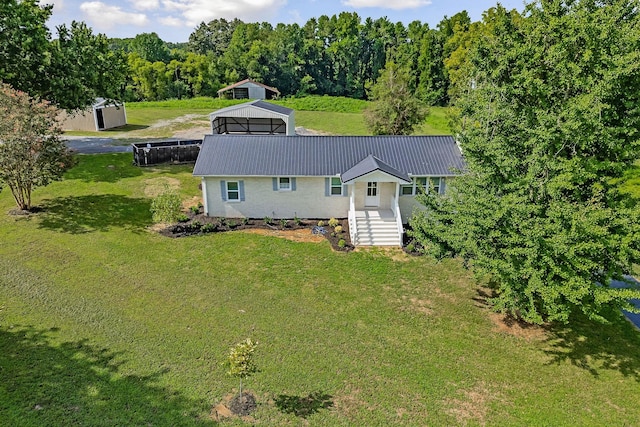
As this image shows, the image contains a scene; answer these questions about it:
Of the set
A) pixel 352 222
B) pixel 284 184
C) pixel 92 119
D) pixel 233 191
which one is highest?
pixel 92 119

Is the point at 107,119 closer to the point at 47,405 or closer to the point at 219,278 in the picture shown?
the point at 219,278

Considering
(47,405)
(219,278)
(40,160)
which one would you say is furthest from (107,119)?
(47,405)

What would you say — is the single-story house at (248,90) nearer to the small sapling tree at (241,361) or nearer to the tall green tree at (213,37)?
the tall green tree at (213,37)

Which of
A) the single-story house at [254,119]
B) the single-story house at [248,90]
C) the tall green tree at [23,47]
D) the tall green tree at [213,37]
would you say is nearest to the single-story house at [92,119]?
the single-story house at [254,119]

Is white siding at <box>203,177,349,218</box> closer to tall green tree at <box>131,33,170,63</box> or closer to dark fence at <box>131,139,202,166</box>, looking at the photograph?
dark fence at <box>131,139,202,166</box>

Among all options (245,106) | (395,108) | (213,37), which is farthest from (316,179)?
(213,37)

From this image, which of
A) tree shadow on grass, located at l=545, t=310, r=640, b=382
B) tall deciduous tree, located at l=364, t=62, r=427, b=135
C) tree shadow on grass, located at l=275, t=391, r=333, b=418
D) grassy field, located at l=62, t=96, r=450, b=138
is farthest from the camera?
grassy field, located at l=62, t=96, r=450, b=138

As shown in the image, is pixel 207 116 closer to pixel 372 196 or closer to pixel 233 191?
pixel 233 191

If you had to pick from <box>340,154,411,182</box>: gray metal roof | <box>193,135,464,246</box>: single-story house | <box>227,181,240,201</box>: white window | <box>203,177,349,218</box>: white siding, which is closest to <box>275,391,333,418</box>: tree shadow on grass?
<box>193,135,464,246</box>: single-story house
